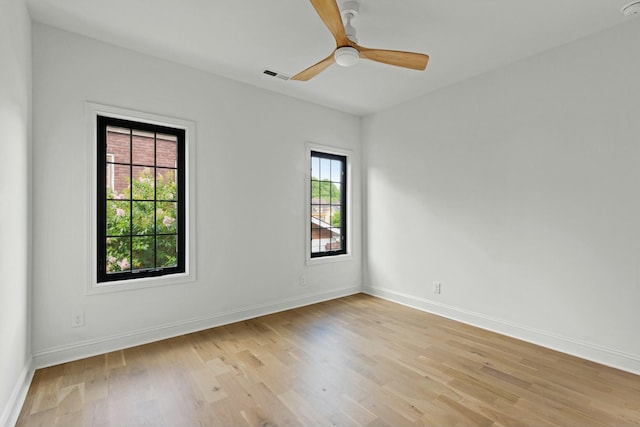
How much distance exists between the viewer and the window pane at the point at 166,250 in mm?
3160

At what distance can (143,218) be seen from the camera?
3061mm

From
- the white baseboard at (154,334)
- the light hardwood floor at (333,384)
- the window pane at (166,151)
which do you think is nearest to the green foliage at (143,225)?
the window pane at (166,151)

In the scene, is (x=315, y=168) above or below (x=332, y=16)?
below

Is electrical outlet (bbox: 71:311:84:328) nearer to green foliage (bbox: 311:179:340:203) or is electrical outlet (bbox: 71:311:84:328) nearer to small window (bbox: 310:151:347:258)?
small window (bbox: 310:151:347:258)

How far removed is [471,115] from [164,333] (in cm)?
387

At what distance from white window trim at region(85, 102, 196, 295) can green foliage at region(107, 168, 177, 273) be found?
137 mm

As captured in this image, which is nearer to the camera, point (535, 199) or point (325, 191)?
point (535, 199)

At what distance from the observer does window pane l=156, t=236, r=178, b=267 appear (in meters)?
3.16

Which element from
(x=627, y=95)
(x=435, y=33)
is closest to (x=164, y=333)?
(x=435, y=33)

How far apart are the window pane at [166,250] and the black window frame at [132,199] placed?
0.10 ft

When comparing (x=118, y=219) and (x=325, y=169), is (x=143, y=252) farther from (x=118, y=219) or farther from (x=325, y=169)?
(x=325, y=169)

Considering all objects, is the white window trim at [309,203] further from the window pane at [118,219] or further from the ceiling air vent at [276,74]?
the window pane at [118,219]

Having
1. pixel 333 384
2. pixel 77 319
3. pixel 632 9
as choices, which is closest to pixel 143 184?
pixel 77 319

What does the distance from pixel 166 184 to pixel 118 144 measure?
53 centimetres
